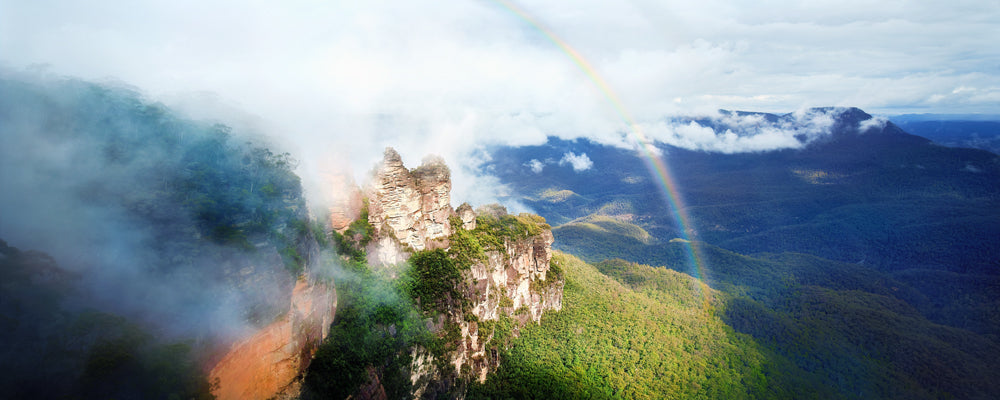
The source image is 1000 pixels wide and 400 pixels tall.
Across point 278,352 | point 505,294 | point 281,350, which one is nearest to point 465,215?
point 505,294

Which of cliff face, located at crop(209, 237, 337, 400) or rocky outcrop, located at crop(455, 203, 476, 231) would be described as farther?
rocky outcrop, located at crop(455, 203, 476, 231)

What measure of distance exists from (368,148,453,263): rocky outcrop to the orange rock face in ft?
37.5

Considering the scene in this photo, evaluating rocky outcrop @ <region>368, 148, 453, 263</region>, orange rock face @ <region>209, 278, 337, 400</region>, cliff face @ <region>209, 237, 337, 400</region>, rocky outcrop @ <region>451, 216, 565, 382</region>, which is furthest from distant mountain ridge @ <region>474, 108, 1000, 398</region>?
cliff face @ <region>209, 237, 337, 400</region>

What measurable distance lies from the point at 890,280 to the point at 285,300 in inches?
6555

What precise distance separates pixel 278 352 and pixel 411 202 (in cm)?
1893

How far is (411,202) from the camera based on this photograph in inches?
1437

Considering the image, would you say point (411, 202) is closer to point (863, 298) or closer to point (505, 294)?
point (505, 294)

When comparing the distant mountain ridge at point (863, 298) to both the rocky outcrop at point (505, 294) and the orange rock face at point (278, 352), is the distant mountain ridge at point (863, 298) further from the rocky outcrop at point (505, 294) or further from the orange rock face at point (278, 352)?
→ the orange rock face at point (278, 352)

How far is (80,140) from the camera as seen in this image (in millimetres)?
15500

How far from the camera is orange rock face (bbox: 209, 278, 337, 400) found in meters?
16.6

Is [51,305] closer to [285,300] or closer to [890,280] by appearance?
[285,300]

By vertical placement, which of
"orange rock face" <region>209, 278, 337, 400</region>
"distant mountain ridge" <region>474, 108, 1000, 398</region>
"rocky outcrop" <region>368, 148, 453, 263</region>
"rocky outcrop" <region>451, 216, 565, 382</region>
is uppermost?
"rocky outcrop" <region>368, 148, 453, 263</region>

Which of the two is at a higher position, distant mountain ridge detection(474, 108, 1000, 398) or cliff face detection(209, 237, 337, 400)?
cliff face detection(209, 237, 337, 400)

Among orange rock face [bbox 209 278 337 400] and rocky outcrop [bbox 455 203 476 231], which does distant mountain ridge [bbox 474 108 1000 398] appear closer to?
rocky outcrop [bbox 455 203 476 231]
